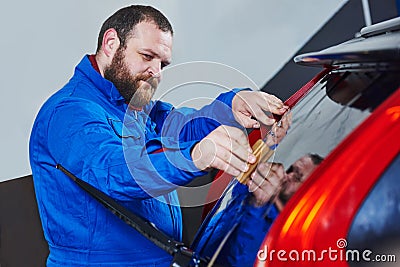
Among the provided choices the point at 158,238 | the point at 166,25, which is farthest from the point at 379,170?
the point at 166,25

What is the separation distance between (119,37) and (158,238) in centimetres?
99

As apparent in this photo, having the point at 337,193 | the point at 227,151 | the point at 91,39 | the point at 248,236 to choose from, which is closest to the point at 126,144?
the point at 227,151

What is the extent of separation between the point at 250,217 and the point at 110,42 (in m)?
1.20

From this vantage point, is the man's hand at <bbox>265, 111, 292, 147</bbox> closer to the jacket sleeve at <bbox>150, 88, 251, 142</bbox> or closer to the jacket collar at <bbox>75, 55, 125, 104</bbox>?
the jacket sleeve at <bbox>150, 88, 251, 142</bbox>

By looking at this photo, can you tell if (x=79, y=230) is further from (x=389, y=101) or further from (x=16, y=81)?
(x=16, y=81)

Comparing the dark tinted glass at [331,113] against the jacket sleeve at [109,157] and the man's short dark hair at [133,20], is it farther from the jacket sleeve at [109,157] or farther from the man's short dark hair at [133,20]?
the man's short dark hair at [133,20]

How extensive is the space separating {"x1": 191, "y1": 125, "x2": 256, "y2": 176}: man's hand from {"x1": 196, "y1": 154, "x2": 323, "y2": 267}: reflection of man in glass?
3 centimetres

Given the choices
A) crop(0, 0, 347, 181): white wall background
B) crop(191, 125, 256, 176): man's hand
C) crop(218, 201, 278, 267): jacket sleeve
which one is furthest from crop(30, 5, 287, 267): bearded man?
crop(0, 0, 347, 181): white wall background

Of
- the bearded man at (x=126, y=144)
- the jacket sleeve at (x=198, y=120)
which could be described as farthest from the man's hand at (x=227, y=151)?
the jacket sleeve at (x=198, y=120)

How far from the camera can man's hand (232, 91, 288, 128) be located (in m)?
1.30

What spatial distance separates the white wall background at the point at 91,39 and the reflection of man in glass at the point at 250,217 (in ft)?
7.00

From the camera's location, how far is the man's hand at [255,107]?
4.26 ft

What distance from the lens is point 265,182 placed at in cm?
95

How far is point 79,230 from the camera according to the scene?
5.40ft
